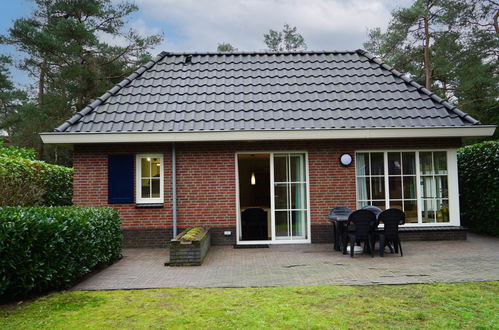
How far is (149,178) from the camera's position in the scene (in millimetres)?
9703

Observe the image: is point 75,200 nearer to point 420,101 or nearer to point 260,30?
point 420,101

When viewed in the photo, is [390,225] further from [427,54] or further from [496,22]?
[496,22]

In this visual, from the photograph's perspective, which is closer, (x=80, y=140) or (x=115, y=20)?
(x=80, y=140)

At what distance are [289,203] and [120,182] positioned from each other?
426cm

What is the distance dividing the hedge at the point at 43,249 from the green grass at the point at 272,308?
0.27 metres

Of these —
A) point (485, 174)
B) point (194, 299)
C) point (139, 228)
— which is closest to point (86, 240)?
point (194, 299)

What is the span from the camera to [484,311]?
4.45 metres

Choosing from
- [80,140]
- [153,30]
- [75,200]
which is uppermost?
[153,30]

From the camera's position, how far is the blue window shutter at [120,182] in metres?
9.51

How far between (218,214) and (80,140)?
12.4 feet

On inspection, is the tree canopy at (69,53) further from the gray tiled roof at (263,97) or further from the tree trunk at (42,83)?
the gray tiled roof at (263,97)

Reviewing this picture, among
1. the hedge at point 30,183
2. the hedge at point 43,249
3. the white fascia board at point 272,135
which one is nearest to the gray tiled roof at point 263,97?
the white fascia board at point 272,135

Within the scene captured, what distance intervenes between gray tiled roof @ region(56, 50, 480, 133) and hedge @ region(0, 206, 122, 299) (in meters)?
3.79

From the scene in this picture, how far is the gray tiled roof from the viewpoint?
31.9 ft
